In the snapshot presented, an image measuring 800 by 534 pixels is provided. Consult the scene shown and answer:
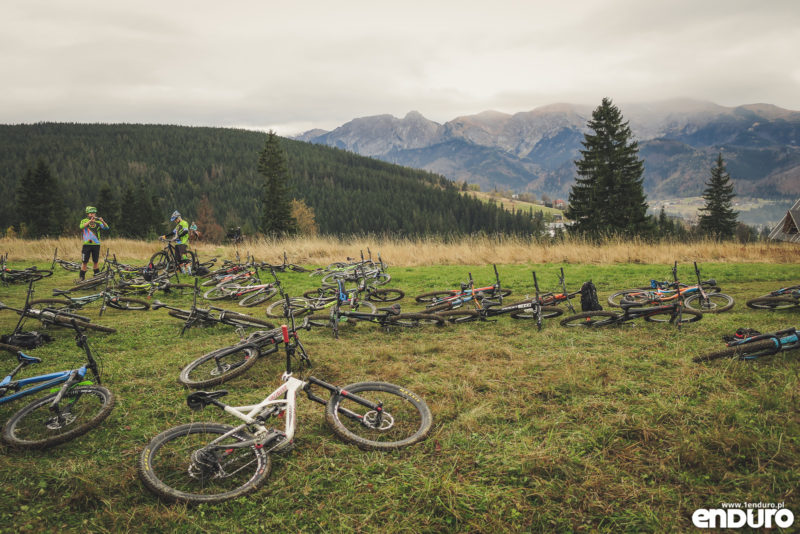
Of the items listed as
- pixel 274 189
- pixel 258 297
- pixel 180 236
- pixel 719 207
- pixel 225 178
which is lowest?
pixel 258 297

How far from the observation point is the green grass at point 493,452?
297cm

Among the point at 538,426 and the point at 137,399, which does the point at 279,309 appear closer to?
the point at 137,399

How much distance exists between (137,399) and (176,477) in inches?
72.2

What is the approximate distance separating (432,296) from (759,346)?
6.32 m

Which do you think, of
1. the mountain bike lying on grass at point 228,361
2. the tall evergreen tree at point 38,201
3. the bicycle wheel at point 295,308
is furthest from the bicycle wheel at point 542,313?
the tall evergreen tree at point 38,201

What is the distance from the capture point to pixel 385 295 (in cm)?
1102

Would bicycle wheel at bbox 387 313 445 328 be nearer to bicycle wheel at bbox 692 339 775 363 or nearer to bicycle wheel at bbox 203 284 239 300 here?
bicycle wheel at bbox 692 339 775 363

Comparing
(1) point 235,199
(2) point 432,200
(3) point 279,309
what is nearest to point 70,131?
(1) point 235,199

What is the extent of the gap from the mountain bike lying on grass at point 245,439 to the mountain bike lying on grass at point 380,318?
303 cm

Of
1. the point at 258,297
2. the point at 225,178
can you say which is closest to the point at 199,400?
the point at 258,297

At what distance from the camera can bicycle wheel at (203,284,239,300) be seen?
1165cm

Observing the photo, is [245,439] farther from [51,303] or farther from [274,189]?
[274,189]

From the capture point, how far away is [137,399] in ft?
15.9

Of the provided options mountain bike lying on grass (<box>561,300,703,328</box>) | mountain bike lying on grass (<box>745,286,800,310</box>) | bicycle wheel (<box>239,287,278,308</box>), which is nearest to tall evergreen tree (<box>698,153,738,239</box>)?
mountain bike lying on grass (<box>745,286,800,310</box>)
